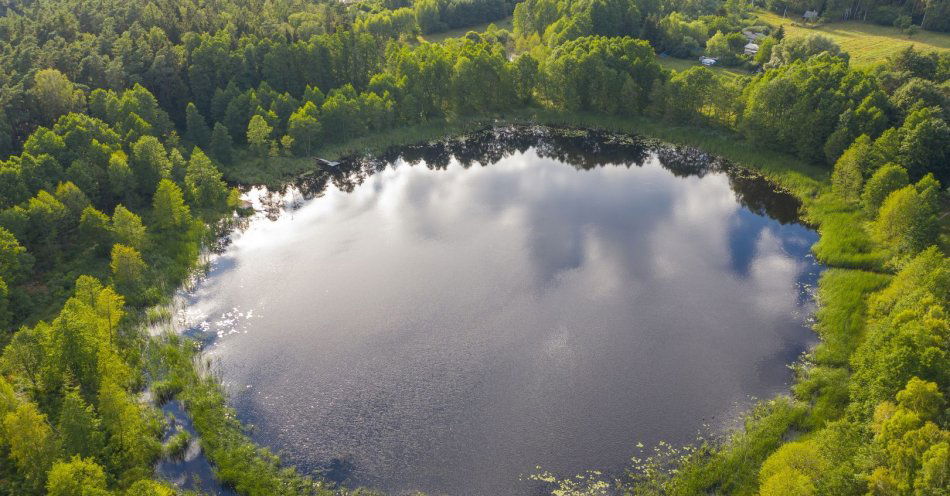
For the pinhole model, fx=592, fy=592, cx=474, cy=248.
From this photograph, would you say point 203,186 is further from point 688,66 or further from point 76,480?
point 688,66

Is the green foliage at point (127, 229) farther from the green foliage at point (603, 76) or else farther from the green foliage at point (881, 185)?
the green foliage at point (881, 185)

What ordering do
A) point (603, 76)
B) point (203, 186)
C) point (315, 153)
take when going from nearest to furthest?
point (203, 186)
point (315, 153)
point (603, 76)

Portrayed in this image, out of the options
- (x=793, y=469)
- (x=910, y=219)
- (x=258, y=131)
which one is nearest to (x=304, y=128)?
(x=258, y=131)

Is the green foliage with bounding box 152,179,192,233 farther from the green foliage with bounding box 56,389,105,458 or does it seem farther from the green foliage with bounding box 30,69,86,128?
the green foliage with bounding box 56,389,105,458

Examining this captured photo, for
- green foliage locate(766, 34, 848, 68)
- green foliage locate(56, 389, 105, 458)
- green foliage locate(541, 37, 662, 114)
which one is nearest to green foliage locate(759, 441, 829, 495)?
green foliage locate(56, 389, 105, 458)

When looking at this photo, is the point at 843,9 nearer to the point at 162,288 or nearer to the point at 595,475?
the point at 595,475

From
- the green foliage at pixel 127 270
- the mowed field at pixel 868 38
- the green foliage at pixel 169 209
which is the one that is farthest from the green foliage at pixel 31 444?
A: the mowed field at pixel 868 38
